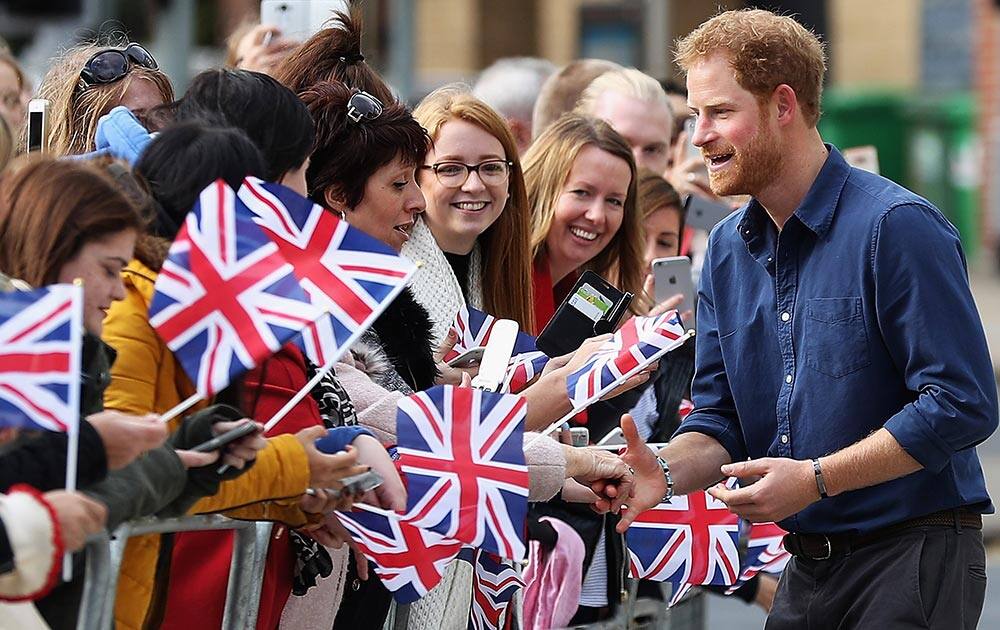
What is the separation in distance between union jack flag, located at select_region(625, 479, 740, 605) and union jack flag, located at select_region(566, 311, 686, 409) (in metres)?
0.58

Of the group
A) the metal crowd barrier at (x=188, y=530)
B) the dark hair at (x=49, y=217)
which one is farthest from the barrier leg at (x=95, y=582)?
the dark hair at (x=49, y=217)

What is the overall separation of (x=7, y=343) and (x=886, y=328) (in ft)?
6.63

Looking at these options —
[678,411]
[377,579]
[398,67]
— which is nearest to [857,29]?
[398,67]

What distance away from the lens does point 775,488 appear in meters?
4.10

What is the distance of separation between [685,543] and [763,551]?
1.43 ft

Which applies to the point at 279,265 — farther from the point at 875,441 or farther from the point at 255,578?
the point at 875,441

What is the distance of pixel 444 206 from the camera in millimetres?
5195

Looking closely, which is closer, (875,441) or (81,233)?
(81,233)

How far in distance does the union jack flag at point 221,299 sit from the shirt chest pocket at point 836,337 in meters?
1.33

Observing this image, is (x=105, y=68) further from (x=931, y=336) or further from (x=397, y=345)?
(x=931, y=336)

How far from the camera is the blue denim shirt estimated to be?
13.3ft

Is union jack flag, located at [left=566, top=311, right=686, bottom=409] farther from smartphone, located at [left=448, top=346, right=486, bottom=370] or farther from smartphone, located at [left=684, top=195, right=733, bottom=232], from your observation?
smartphone, located at [left=684, top=195, right=733, bottom=232]

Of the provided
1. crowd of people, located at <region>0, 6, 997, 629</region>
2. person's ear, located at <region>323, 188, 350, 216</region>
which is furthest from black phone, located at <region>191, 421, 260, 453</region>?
person's ear, located at <region>323, 188, 350, 216</region>

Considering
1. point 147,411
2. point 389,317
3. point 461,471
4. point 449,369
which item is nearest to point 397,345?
point 389,317
